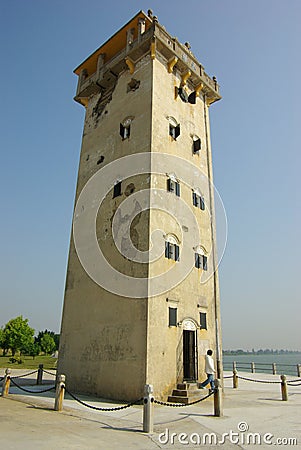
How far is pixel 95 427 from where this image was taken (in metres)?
8.18

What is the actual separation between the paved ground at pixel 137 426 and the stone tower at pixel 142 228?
7.76ft

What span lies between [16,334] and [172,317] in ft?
144

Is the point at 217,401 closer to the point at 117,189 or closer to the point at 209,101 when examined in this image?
the point at 117,189

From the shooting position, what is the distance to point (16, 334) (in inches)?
1964

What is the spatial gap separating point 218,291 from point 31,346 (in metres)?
47.3

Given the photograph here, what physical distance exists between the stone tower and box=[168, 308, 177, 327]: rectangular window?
0.04 meters

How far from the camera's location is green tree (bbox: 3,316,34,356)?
163ft

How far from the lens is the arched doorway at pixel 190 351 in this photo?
14539 millimetres

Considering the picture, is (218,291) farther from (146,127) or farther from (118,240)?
(146,127)

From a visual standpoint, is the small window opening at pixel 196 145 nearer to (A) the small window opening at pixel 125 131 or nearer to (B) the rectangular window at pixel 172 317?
(A) the small window opening at pixel 125 131

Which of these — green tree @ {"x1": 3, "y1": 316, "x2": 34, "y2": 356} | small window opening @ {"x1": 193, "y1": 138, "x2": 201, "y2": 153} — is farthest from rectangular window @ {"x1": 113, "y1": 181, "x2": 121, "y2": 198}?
green tree @ {"x1": 3, "y1": 316, "x2": 34, "y2": 356}

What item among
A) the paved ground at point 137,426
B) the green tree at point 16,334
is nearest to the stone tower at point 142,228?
the paved ground at point 137,426

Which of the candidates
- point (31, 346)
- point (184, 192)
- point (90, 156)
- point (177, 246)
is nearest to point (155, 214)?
point (177, 246)

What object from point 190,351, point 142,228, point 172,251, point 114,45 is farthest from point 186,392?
point 114,45
